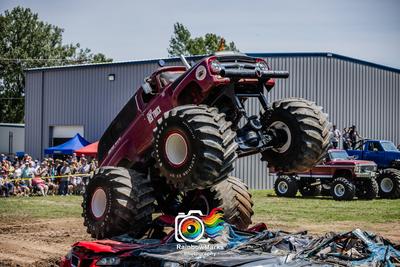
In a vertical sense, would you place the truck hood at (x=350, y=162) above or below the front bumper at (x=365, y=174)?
above

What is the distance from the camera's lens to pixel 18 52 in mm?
64875

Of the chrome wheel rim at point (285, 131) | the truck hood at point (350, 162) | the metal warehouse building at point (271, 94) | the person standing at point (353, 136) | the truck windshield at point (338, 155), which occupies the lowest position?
the truck hood at point (350, 162)

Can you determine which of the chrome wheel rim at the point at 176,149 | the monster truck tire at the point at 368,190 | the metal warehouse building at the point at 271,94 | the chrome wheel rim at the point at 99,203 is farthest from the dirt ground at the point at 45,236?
the metal warehouse building at the point at 271,94

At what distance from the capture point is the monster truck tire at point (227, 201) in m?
9.90

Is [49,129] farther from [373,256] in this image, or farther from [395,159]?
[373,256]

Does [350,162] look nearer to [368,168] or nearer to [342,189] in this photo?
[368,168]

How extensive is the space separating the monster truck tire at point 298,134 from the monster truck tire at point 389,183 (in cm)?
1654

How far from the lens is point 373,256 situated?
5770 millimetres

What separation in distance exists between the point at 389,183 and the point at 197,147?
1861 centimetres

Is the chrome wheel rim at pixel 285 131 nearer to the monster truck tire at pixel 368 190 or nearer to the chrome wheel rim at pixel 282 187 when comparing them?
the monster truck tire at pixel 368 190

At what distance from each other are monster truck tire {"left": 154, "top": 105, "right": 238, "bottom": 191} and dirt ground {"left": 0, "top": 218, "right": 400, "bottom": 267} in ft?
12.3

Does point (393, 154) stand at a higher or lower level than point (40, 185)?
higher

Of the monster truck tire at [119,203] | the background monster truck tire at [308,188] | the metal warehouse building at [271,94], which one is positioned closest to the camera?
the monster truck tire at [119,203]

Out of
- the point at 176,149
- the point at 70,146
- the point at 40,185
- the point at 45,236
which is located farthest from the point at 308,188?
the point at 176,149
